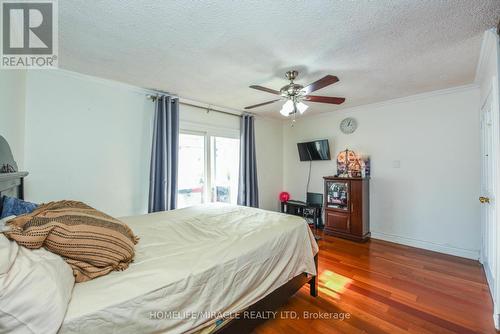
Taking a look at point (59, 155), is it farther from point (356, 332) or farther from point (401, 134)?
point (401, 134)

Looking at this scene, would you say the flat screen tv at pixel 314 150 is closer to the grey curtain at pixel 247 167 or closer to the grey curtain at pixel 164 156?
the grey curtain at pixel 247 167

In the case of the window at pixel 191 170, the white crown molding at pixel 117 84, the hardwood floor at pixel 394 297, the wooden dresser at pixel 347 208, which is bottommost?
the hardwood floor at pixel 394 297

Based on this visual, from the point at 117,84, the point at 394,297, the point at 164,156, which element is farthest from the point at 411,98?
the point at 117,84

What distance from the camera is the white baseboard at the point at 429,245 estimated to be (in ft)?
9.70

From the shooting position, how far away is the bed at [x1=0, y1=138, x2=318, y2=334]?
3.07ft

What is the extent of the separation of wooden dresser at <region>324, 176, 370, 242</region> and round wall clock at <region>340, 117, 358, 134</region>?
98cm

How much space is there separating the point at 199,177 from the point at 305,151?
231 centimetres

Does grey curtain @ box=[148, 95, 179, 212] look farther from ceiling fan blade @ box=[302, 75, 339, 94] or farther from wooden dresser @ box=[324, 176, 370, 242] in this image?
wooden dresser @ box=[324, 176, 370, 242]

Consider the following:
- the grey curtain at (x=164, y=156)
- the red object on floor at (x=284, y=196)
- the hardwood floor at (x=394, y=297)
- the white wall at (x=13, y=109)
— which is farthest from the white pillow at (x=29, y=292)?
the red object on floor at (x=284, y=196)

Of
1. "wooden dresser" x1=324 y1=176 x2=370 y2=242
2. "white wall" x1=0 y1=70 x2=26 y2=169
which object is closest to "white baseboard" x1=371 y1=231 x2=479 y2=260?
"wooden dresser" x1=324 y1=176 x2=370 y2=242

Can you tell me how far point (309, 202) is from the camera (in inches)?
182

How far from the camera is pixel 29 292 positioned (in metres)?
0.76

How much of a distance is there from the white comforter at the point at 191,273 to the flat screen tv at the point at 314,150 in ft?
8.21

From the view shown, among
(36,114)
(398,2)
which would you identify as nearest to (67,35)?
(36,114)
